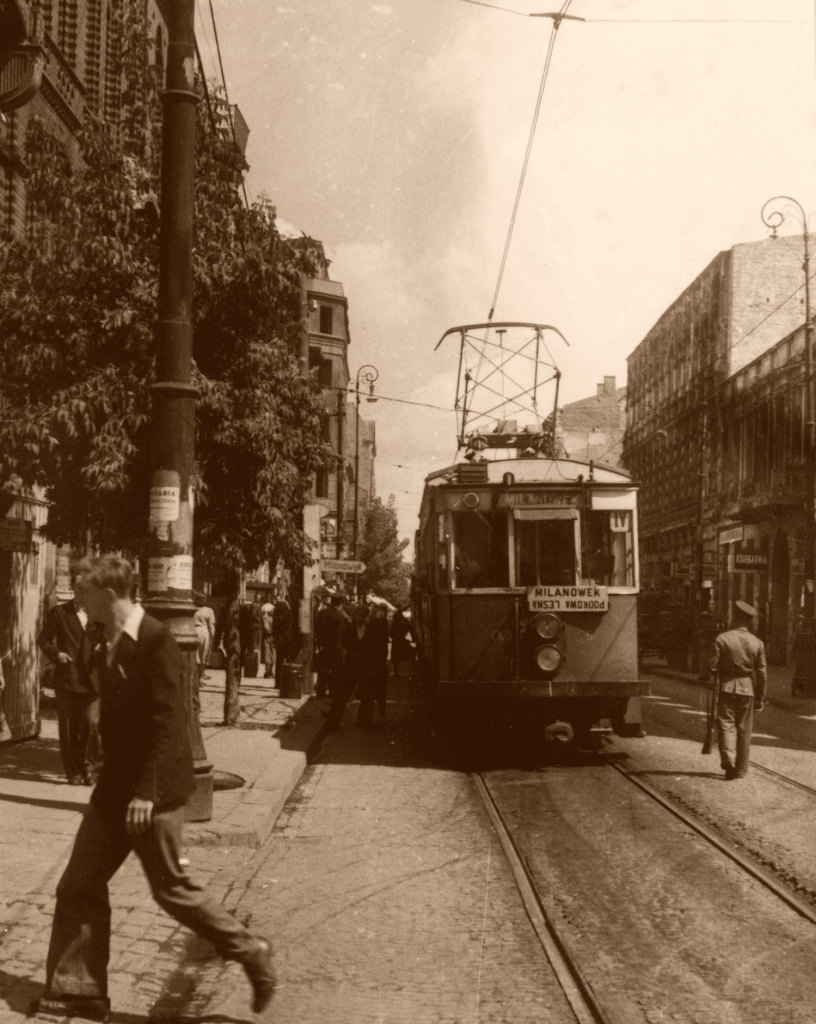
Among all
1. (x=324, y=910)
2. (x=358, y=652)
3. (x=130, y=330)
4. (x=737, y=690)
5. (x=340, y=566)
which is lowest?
(x=324, y=910)

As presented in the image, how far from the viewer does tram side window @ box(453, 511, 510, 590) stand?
1397 centimetres

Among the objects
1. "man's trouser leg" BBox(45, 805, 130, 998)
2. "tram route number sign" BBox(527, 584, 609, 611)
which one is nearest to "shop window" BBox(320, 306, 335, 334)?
"tram route number sign" BBox(527, 584, 609, 611)

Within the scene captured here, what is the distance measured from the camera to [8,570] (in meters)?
13.7

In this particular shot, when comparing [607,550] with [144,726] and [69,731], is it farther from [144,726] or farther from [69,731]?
[144,726]

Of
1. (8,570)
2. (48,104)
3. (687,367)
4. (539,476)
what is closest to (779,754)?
(539,476)

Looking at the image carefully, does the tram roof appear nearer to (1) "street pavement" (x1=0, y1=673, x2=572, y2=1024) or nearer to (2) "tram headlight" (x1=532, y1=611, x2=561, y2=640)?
(2) "tram headlight" (x1=532, y1=611, x2=561, y2=640)

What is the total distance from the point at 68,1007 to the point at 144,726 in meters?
1.04

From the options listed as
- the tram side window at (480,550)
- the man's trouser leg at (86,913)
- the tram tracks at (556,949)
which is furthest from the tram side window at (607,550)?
the man's trouser leg at (86,913)

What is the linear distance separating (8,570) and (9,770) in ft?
8.30

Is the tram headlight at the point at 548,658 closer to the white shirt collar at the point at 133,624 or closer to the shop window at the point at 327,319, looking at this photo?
the white shirt collar at the point at 133,624

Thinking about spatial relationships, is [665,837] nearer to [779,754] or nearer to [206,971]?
[206,971]

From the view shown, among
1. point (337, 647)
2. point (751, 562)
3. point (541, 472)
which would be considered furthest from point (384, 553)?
point (541, 472)

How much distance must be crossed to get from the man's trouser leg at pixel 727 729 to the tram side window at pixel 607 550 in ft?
5.74

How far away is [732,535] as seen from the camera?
4694 centimetres
